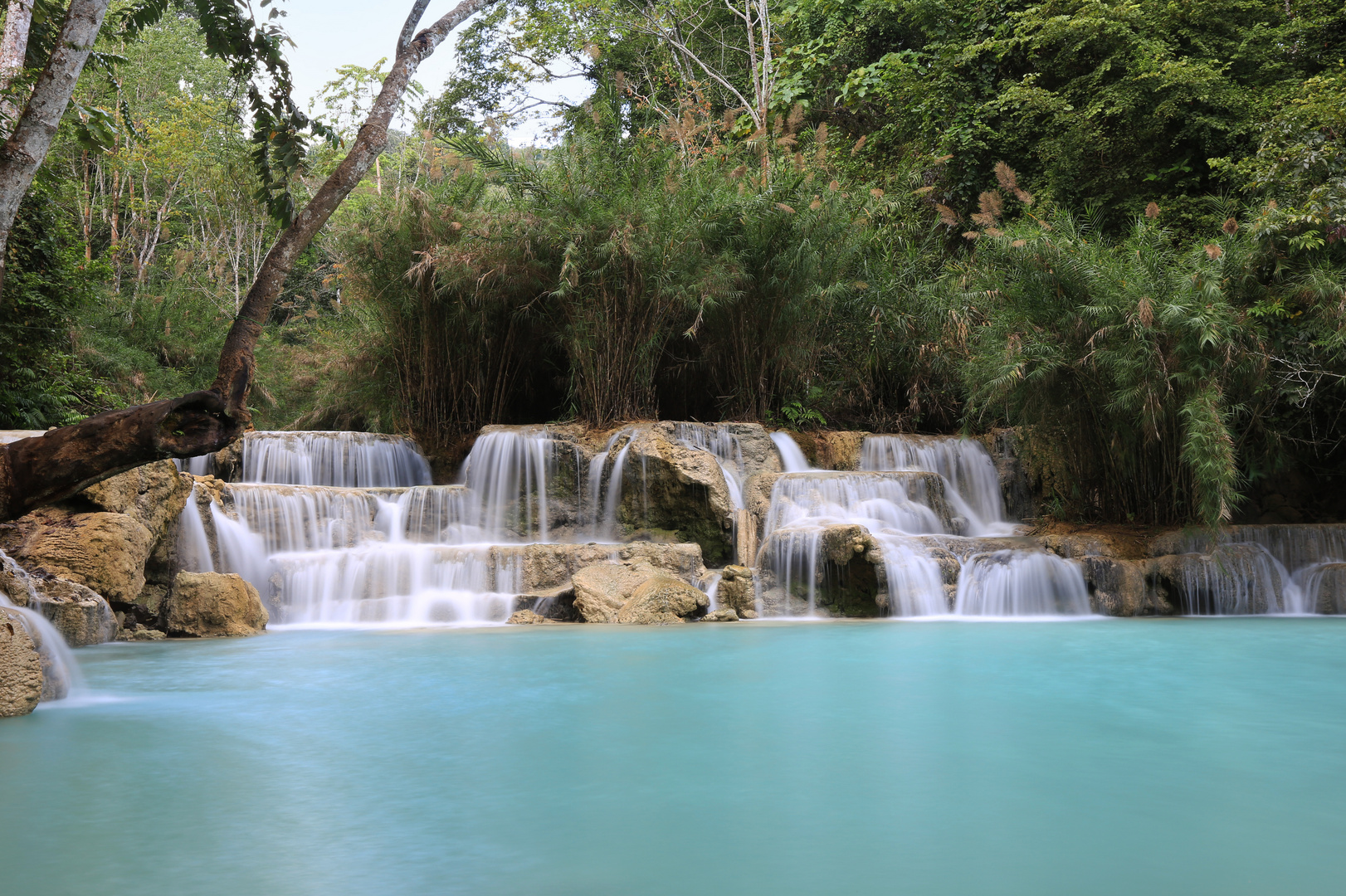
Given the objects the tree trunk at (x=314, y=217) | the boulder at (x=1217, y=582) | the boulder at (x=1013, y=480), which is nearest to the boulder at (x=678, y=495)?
the boulder at (x=1013, y=480)

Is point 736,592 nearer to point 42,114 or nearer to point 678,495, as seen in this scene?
point 678,495

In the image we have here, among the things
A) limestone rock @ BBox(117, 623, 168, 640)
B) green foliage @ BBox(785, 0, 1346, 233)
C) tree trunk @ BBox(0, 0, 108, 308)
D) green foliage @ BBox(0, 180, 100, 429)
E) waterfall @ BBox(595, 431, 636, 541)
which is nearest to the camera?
tree trunk @ BBox(0, 0, 108, 308)

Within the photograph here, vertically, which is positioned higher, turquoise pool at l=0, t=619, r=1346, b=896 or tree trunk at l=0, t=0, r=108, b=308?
tree trunk at l=0, t=0, r=108, b=308

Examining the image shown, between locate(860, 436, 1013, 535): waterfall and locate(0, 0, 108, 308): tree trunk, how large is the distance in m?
8.15

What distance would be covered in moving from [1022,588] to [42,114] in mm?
7095

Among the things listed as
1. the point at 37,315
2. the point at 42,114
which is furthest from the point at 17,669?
the point at 37,315

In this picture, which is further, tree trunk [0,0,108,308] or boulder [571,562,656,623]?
boulder [571,562,656,623]

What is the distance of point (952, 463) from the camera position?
408 inches

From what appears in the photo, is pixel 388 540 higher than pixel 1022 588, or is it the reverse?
pixel 388 540

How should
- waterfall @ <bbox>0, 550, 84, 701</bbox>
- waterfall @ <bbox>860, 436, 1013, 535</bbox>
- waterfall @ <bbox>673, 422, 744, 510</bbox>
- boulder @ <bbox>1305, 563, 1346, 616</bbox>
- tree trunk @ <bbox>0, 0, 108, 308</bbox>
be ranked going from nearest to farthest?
1. tree trunk @ <bbox>0, 0, 108, 308</bbox>
2. waterfall @ <bbox>0, 550, 84, 701</bbox>
3. boulder @ <bbox>1305, 563, 1346, 616</bbox>
4. waterfall @ <bbox>673, 422, 744, 510</bbox>
5. waterfall @ <bbox>860, 436, 1013, 535</bbox>

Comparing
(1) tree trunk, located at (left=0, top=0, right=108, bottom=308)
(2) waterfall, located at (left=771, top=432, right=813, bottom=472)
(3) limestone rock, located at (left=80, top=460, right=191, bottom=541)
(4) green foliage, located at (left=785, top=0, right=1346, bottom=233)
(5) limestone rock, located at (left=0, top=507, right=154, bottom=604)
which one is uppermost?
(4) green foliage, located at (left=785, top=0, right=1346, bottom=233)

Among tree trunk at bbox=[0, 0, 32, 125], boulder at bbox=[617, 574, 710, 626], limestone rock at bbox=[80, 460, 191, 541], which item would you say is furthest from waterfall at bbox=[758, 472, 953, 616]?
tree trunk at bbox=[0, 0, 32, 125]

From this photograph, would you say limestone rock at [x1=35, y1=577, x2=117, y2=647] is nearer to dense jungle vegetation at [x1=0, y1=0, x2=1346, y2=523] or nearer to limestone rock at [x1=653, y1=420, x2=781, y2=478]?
dense jungle vegetation at [x1=0, y1=0, x2=1346, y2=523]

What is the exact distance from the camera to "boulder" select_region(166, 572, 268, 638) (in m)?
6.64
